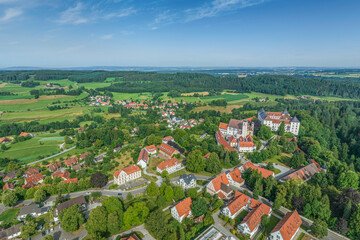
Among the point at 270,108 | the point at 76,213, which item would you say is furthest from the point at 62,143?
the point at 270,108

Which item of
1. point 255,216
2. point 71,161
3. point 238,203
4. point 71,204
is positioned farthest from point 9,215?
point 255,216

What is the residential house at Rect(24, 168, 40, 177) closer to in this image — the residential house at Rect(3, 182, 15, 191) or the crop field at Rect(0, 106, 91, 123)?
the residential house at Rect(3, 182, 15, 191)

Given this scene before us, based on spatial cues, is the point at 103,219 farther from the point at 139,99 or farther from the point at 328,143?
the point at 139,99

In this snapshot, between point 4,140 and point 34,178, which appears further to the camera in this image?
point 4,140

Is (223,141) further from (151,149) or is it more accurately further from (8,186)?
(8,186)

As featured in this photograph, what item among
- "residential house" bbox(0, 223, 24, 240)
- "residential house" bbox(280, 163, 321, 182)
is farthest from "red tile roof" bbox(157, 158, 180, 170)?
"residential house" bbox(0, 223, 24, 240)
